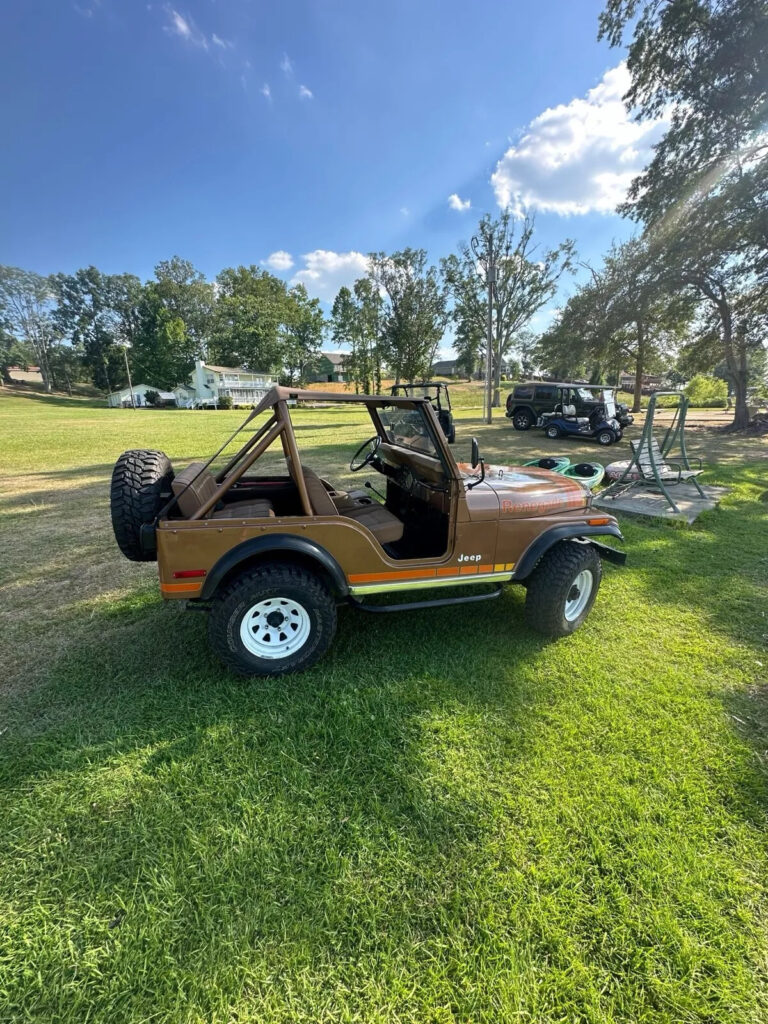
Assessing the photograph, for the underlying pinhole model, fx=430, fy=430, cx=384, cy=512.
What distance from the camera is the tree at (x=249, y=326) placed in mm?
52594

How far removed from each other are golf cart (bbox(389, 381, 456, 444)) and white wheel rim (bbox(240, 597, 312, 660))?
1.41 meters

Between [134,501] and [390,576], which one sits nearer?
[134,501]

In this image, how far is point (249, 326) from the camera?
52.4 metres

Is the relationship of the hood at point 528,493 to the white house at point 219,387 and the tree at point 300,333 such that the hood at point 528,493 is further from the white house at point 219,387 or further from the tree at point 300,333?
the tree at point 300,333

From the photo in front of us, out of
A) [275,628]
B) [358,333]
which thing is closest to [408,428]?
[275,628]

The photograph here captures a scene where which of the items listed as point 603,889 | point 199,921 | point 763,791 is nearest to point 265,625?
point 199,921

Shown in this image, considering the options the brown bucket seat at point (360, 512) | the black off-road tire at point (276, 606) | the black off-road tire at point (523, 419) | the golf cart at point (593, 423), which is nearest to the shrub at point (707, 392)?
the black off-road tire at point (523, 419)

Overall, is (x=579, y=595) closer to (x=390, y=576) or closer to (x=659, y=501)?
(x=390, y=576)

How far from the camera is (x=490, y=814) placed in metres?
1.82

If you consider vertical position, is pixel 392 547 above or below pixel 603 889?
above

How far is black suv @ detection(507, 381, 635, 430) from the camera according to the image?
47.3 ft

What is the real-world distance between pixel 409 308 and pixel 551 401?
2265 centimetres

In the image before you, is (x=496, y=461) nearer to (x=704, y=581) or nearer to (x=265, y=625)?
(x=704, y=581)

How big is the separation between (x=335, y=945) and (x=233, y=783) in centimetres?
77
